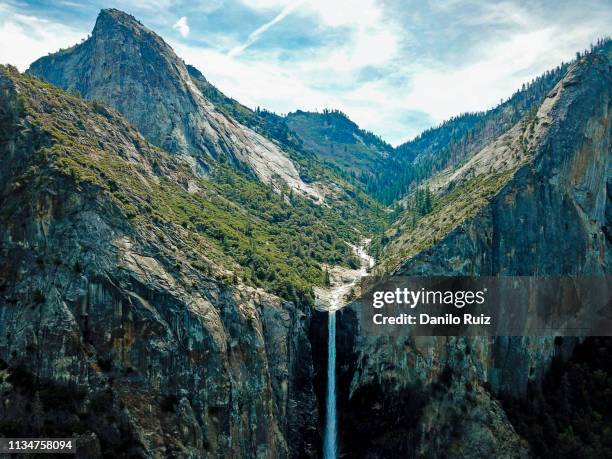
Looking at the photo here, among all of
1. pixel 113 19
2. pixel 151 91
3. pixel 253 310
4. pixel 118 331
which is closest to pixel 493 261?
pixel 253 310

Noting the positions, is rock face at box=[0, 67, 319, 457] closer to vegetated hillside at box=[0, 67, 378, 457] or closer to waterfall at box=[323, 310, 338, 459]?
vegetated hillside at box=[0, 67, 378, 457]

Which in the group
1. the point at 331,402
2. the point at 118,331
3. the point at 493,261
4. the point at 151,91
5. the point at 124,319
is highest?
the point at 151,91

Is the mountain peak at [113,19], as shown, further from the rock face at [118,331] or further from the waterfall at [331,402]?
the waterfall at [331,402]

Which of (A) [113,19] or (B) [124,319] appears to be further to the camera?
(A) [113,19]

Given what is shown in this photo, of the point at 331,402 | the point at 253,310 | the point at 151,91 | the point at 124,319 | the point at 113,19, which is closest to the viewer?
the point at 124,319

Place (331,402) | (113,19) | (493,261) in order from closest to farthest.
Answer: (331,402) < (493,261) < (113,19)

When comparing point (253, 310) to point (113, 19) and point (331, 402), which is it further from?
point (113, 19)

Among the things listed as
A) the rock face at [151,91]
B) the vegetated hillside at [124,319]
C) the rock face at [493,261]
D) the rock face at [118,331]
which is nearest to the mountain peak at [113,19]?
the rock face at [151,91]

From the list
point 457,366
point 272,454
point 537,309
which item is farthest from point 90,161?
point 537,309

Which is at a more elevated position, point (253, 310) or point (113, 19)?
point (113, 19)
